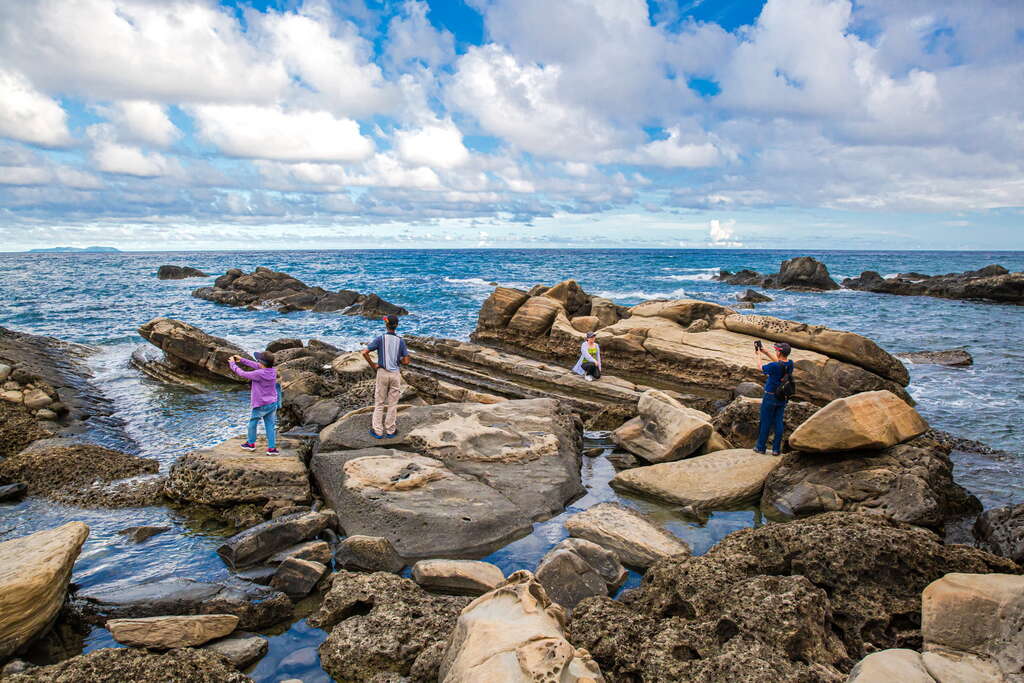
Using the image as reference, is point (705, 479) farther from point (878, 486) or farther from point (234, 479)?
point (234, 479)

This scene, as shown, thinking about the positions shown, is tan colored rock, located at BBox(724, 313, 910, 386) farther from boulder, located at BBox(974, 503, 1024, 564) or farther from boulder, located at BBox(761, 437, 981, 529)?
boulder, located at BBox(974, 503, 1024, 564)

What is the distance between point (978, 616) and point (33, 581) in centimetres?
846

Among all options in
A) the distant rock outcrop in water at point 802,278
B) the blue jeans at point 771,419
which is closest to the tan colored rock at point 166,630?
the blue jeans at point 771,419

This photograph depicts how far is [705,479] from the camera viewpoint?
30.9 feet

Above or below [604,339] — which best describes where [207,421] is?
below

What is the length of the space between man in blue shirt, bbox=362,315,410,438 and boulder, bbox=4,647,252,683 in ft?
18.8

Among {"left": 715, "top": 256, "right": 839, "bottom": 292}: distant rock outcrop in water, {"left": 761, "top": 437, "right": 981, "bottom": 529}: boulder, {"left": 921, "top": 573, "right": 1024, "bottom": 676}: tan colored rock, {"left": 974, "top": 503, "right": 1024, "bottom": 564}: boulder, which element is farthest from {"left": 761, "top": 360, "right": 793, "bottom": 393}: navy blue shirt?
{"left": 715, "top": 256, "right": 839, "bottom": 292}: distant rock outcrop in water

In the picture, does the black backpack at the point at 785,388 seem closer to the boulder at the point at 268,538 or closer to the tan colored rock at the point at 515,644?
the tan colored rock at the point at 515,644

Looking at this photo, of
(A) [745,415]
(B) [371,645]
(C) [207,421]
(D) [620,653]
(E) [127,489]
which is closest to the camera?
(D) [620,653]

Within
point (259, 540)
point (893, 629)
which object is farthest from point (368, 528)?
point (893, 629)

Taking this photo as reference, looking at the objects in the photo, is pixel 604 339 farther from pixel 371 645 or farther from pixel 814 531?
pixel 371 645

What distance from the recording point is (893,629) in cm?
550

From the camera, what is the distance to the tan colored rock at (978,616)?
4.50 metres

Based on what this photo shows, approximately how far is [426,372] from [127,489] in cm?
898
